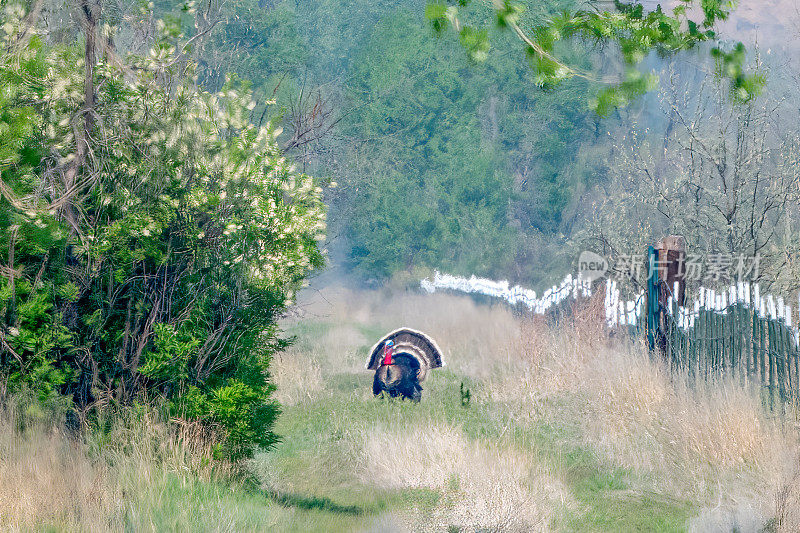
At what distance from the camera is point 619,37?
4.43 m

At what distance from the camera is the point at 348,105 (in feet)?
105

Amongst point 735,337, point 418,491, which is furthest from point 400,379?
point 735,337

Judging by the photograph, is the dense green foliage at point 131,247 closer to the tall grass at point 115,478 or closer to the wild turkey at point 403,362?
the tall grass at point 115,478

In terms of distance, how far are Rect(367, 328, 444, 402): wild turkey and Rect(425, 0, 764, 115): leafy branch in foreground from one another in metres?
7.79

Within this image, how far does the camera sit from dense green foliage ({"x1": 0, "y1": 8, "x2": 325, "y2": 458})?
6711mm

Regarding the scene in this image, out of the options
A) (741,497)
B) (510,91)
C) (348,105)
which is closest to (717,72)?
(741,497)

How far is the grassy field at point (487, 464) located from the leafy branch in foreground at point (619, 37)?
3660 mm

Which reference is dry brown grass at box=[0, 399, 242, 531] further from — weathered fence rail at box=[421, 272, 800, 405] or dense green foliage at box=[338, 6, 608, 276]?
dense green foliage at box=[338, 6, 608, 276]

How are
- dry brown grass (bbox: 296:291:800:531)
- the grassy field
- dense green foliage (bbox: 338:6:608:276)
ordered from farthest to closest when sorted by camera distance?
dense green foliage (bbox: 338:6:608:276) < dry brown grass (bbox: 296:291:800:531) < the grassy field

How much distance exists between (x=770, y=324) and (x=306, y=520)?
5.48 meters

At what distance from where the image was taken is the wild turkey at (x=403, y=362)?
12031 millimetres

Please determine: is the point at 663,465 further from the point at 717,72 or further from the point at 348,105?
the point at 348,105

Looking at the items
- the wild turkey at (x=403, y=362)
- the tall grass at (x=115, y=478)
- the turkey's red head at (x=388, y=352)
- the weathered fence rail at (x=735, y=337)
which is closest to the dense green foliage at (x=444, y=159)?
the wild turkey at (x=403, y=362)

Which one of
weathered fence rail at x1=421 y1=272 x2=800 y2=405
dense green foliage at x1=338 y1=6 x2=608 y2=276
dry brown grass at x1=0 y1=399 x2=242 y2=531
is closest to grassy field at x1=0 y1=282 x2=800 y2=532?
dry brown grass at x1=0 y1=399 x2=242 y2=531
